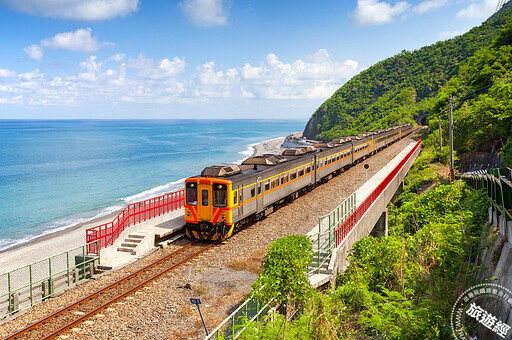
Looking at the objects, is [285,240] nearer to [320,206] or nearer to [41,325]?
[41,325]

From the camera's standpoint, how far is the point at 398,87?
138 m

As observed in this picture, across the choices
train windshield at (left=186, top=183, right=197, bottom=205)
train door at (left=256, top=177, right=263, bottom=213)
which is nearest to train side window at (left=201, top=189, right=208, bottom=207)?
train windshield at (left=186, top=183, right=197, bottom=205)

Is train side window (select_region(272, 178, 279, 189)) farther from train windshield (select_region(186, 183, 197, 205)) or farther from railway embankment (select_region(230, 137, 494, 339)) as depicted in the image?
railway embankment (select_region(230, 137, 494, 339))

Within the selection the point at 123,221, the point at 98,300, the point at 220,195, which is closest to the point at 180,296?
the point at 98,300

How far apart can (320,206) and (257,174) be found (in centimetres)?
540

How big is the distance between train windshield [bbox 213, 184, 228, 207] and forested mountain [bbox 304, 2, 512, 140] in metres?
90.4

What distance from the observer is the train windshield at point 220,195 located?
15.5m

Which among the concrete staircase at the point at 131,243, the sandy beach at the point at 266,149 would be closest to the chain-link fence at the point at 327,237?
the concrete staircase at the point at 131,243

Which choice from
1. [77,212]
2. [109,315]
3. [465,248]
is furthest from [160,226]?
[77,212]

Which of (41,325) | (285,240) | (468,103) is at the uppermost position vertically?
(468,103)

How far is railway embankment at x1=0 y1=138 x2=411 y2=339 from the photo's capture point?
9.42 m

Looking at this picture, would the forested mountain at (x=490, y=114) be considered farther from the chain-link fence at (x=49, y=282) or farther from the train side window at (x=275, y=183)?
the chain-link fence at (x=49, y=282)

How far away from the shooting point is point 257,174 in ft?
57.6

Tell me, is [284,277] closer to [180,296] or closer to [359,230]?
[180,296]
